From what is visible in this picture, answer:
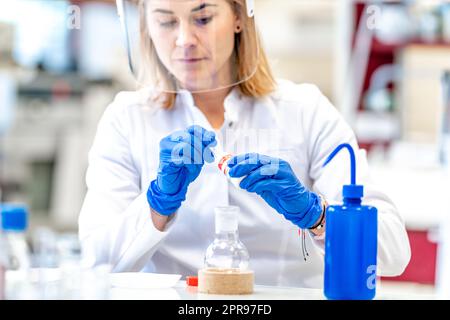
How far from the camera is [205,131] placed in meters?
1.38

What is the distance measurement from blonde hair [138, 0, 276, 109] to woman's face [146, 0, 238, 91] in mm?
18

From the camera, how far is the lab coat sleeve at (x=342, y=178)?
150 cm

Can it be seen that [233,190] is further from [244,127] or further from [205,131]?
[205,131]

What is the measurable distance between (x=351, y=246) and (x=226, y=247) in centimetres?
26

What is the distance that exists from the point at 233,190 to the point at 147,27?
1.24ft

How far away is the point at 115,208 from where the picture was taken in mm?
1595

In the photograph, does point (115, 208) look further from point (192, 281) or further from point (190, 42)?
point (190, 42)

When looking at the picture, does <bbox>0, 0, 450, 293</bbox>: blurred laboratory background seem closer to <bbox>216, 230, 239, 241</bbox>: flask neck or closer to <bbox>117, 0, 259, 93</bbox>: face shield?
<bbox>117, 0, 259, 93</bbox>: face shield

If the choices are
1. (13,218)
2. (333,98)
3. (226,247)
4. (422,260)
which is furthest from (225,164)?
(333,98)

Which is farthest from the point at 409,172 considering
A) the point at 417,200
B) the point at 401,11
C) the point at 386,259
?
the point at 386,259

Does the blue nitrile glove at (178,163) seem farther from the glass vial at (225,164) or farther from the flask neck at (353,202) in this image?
the flask neck at (353,202)

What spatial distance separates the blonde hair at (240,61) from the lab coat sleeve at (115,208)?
127mm

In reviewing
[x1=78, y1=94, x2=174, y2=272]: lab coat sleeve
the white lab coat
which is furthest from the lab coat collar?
[x1=78, y1=94, x2=174, y2=272]: lab coat sleeve

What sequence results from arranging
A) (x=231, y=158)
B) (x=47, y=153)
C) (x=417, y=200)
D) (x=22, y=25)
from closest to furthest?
(x=231, y=158)
(x=22, y=25)
(x=417, y=200)
(x=47, y=153)
